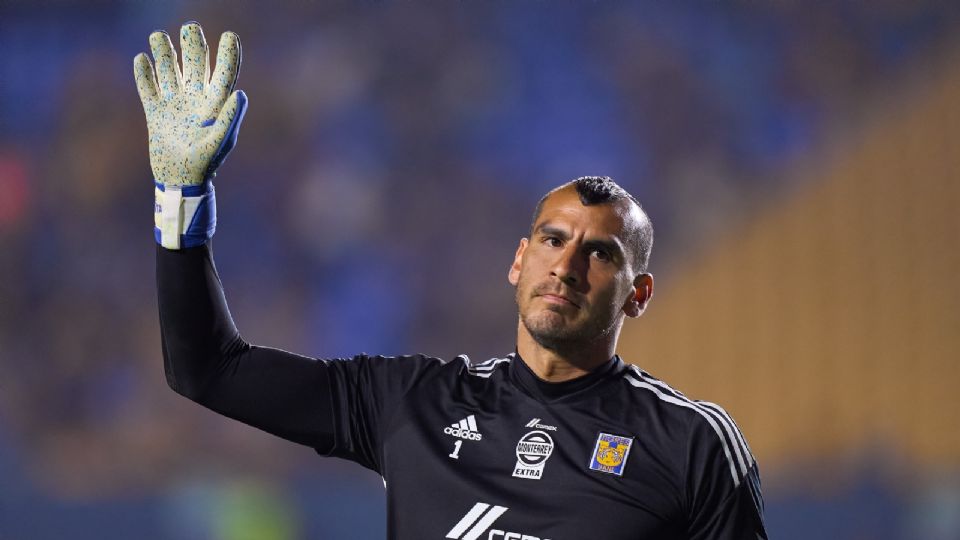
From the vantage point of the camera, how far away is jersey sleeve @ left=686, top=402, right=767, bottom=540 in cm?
211

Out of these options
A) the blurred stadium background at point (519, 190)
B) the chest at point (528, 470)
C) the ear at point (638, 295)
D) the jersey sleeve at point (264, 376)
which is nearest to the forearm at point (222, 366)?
the jersey sleeve at point (264, 376)

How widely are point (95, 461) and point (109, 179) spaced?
1.74m

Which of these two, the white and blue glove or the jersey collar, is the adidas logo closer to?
the jersey collar

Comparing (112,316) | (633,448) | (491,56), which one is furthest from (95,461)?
(633,448)

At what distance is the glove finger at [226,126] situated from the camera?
7.18ft

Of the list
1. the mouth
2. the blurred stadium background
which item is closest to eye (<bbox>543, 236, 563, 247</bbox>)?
the mouth

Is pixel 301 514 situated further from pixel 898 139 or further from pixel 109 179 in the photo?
pixel 898 139

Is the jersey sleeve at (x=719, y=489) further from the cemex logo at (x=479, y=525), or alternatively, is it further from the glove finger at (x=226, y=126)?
the glove finger at (x=226, y=126)

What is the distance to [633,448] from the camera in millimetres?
2227

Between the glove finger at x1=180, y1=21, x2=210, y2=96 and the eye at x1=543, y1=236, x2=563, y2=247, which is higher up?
the glove finger at x1=180, y1=21, x2=210, y2=96

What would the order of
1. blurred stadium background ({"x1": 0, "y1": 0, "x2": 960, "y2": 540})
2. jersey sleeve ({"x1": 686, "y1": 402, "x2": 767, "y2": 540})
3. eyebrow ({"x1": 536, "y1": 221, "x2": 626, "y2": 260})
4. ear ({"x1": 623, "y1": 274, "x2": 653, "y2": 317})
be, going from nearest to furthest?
jersey sleeve ({"x1": 686, "y1": 402, "x2": 767, "y2": 540}) < eyebrow ({"x1": 536, "y1": 221, "x2": 626, "y2": 260}) < ear ({"x1": 623, "y1": 274, "x2": 653, "y2": 317}) < blurred stadium background ({"x1": 0, "y1": 0, "x2": 960, "y2": 540})

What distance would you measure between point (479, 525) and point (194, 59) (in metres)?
1.19

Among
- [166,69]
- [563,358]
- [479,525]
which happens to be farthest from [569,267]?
[166,69]

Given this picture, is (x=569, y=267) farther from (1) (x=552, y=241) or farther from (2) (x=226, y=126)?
(2) (x=226, y=126)
